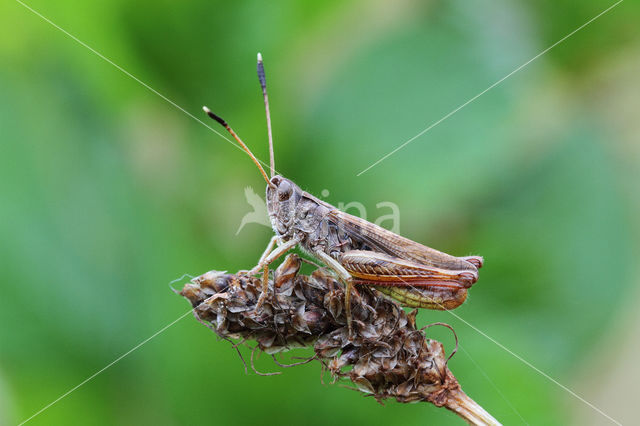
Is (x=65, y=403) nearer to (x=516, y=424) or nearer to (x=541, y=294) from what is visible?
(x=516, y=424)

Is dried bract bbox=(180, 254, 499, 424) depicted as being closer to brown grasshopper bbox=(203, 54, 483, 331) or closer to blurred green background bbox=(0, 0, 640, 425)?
brown grasshopper bbox=(203, 54, 483, 331)

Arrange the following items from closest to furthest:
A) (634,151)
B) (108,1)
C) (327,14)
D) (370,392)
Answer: (370,392)
(108,1)
(327,14)
(634,151)

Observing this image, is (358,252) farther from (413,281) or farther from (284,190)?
(284,190)

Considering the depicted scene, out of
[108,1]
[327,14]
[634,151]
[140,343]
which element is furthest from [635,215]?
[108,1]

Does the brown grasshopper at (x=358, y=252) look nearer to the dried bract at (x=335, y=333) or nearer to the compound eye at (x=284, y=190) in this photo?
the compound eye at (x=284, y=190)

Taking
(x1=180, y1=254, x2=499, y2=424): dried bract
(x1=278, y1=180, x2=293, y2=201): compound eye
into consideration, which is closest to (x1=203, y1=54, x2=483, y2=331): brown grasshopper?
(x1=278, y1=180, x2=293, y2=201): compound eye

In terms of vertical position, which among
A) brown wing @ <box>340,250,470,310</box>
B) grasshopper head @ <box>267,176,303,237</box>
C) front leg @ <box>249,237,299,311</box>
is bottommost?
brown wing @ <box>340,250,470,310</box>
